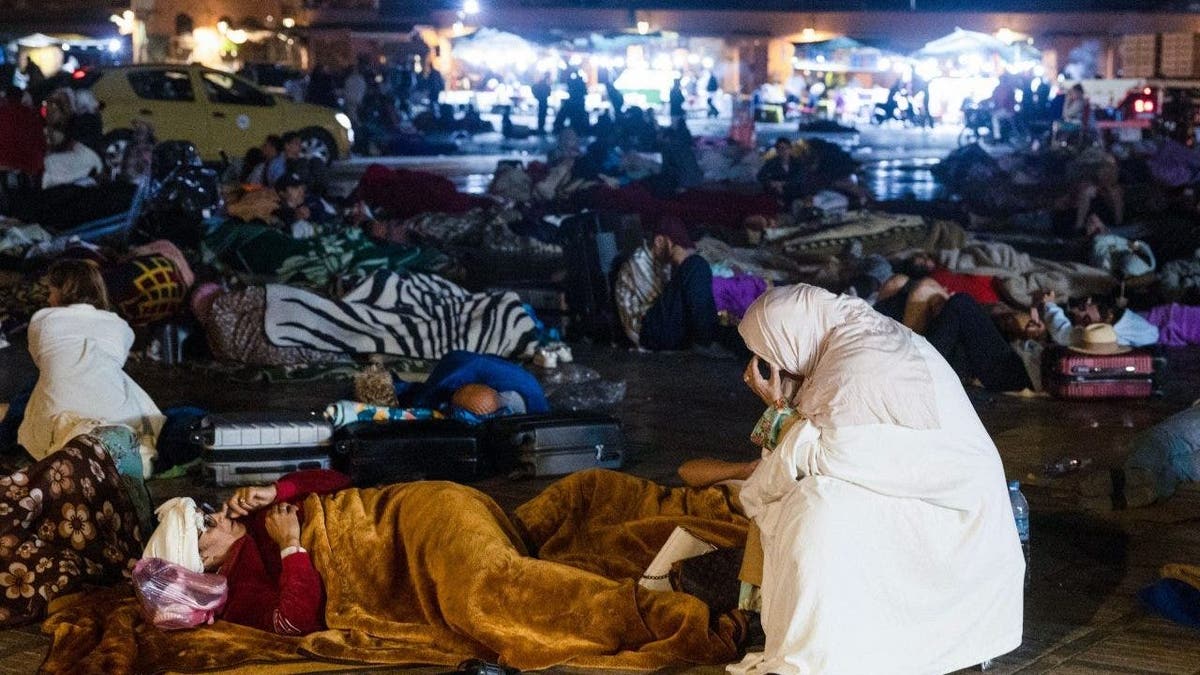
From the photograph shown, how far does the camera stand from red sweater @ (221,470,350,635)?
4.50 metres

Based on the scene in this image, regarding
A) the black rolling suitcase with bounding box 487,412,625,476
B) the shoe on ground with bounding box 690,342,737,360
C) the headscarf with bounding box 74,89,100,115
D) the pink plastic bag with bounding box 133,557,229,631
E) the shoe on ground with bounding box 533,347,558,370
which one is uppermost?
the headscarf with bounding box 74,89,100,115

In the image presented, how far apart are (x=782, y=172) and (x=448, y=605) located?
12.8 m

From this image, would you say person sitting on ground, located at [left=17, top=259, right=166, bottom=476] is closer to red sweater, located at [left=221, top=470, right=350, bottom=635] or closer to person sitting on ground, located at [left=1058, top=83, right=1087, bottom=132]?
red sweater, located at [left=221, top=470, right=350, bottom=635]

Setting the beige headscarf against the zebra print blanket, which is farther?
the zebra print blanket

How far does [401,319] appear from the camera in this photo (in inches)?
352

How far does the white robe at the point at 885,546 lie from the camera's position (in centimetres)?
395

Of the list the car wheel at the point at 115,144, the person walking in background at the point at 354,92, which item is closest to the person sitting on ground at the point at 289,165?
the car wheel at the point at 115,144

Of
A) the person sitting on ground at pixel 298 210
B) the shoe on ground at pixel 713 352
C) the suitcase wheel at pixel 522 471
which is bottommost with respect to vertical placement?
the shoe on ground at pixel 713 352

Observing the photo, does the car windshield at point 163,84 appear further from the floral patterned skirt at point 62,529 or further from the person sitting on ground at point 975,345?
the floral patterned skirt at point 62,529

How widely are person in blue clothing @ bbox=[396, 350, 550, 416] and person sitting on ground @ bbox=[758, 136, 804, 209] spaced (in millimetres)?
9256

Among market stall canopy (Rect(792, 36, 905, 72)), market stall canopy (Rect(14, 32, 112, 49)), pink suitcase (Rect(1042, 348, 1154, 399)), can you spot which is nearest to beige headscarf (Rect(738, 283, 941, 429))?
pink suitcase (Rect(1042, 348, 1154, 399))

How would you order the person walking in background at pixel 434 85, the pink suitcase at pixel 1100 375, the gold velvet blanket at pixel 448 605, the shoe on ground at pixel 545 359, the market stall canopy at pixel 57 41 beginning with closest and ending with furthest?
the gold velvet blanket at pixel 448 605
the pink suitcase at pixel 1100 375
the shoe on ground at pixel 545 359
the person walking in background at pixel 434 85
the market stall canopy at pixel 57 41

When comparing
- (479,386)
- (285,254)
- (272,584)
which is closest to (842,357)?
(272,584)

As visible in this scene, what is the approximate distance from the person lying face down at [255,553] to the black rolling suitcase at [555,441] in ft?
5.75
